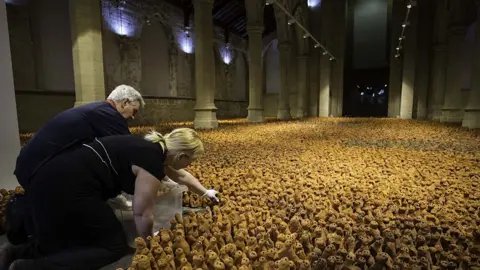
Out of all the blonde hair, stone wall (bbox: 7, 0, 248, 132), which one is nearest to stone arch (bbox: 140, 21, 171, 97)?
stone wall (bbox: 7, 0, 248, 132)

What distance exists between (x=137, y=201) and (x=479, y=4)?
40.3ft

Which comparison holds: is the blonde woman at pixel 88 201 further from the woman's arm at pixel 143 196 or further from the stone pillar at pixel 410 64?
the stone pillar at pixel 410 64

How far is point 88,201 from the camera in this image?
190 centimetres

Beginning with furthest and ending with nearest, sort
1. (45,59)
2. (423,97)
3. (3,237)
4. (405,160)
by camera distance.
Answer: (423,97), (45,59), (405,160), (3,237)

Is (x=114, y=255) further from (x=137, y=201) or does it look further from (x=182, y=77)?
(x=182, y=77)

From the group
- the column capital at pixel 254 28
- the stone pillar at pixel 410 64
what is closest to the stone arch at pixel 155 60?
the column capital at pixel 254 28

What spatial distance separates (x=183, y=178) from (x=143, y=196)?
0.86 meters

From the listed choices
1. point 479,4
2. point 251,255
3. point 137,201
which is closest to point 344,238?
point 251,255

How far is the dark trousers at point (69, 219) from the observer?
184 cm

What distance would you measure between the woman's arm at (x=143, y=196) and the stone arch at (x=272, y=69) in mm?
25121

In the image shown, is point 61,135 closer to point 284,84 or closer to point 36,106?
point 36,106

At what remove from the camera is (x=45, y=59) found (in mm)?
11062

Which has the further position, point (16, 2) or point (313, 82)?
point (313, 82)

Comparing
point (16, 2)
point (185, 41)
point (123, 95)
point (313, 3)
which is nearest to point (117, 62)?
point (16, 2)
